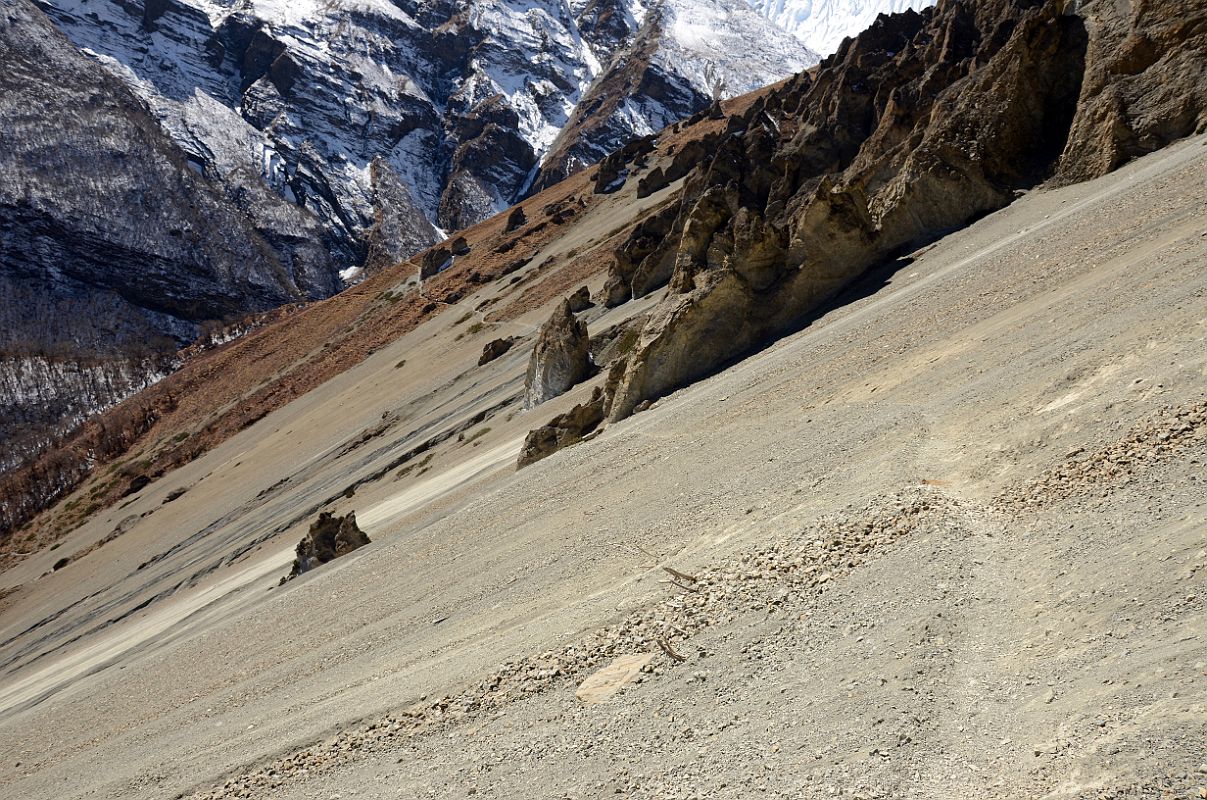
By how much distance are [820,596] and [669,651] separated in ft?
4.68

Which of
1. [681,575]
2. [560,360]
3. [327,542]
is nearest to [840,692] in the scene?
[681,575]

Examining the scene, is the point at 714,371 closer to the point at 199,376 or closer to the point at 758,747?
the point at 758,747

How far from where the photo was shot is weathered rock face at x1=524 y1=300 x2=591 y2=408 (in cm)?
2739

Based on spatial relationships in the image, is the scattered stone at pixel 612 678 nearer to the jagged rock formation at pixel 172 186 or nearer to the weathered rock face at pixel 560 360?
the weathered rock face at pixel 560 360

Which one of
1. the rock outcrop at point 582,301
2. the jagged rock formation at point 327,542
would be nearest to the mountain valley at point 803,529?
the jagged rock formation at point 327,542

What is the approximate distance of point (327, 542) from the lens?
21234 mm

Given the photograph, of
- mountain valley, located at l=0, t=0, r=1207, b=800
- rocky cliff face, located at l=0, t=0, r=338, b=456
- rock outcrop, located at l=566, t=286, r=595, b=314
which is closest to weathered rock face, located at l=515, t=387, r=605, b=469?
mountain valley, located at l=0, t=0, r=1207, b=800

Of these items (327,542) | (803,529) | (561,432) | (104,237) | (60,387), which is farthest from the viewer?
(104,237)

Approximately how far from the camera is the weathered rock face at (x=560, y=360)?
89.9ft

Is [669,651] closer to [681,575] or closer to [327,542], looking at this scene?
[681,575]

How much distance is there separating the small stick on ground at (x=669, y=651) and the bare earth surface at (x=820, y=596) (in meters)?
0.13

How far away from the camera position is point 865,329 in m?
16.6

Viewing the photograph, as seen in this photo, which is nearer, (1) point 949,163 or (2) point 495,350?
(1) point 949,163

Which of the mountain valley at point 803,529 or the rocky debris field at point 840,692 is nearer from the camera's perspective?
the rocky debris field at point 840,692
